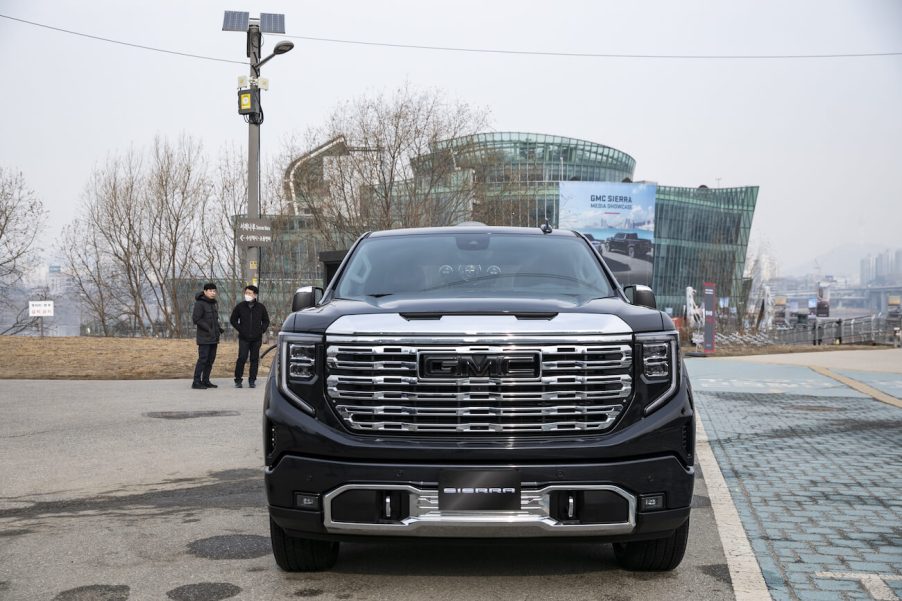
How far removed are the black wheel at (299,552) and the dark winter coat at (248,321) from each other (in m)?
12.1

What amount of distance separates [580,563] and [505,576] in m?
0.50

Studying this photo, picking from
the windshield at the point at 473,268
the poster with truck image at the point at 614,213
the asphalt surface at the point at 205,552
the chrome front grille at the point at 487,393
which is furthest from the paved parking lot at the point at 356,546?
the poster with truck image at the point at 614,213

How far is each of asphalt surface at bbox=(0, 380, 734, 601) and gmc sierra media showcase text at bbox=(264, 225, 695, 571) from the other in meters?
0.35

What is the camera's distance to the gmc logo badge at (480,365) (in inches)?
169

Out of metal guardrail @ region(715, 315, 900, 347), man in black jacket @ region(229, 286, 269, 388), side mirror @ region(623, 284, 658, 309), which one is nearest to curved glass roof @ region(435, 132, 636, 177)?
metal guardrail @ region(715, 315, 900, 347)

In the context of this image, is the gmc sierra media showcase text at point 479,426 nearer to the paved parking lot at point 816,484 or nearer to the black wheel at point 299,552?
the black wheel at point 299,552

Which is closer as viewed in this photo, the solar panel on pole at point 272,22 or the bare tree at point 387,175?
the solar panel on pole at point 272,22

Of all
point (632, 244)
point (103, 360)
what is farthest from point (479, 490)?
point (632, 244)

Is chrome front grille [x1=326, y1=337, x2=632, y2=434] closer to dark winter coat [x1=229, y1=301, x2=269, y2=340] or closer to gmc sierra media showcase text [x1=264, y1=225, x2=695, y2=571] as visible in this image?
gmc sierra media showcase text [x1=264, y1=225, x2=695, y2=571]

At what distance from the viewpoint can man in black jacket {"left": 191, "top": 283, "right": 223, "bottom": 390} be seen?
1661 cm

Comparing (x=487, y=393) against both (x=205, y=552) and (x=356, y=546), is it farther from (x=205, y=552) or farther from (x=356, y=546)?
(x=205, y=552)

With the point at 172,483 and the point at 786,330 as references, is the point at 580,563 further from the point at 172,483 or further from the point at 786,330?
the point at 786,330

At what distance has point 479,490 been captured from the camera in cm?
416

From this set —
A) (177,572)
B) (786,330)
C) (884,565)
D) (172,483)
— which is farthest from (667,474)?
Result: (786,330)
